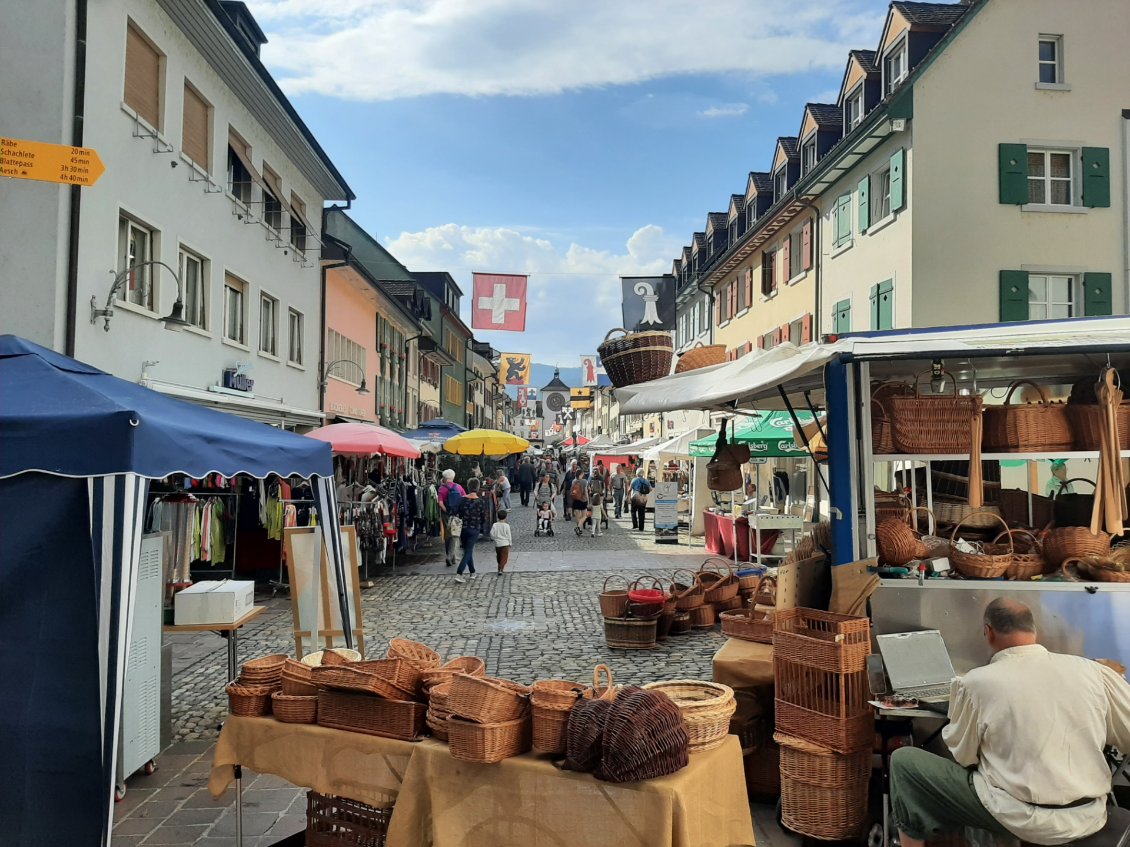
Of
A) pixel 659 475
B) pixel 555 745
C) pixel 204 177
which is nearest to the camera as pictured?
pixel 555 745

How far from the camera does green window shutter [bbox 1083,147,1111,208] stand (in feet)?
57.4

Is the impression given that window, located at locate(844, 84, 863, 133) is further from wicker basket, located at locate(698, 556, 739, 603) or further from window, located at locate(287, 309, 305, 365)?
wicker basket, located at locate(698, 556, 739, 603)

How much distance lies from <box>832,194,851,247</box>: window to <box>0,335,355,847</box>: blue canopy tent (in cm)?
1879

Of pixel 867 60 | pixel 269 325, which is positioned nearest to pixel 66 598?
pixel 269 325

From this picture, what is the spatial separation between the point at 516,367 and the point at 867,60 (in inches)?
1590

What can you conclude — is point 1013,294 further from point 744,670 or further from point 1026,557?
point 744,670

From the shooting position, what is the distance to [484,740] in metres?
3.53

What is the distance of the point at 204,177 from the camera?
13.9 meters

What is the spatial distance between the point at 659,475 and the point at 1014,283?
13629 mm

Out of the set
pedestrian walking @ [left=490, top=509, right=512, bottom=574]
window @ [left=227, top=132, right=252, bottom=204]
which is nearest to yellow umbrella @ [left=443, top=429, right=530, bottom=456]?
pedestrian walking @ [left=490, top=509, right=512, bottom=574]

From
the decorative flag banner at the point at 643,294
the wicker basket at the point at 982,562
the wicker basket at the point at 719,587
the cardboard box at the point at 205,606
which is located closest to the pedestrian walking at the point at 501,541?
the decorative flag banner at the point at 643,294

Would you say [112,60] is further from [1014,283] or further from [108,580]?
[1014,283]

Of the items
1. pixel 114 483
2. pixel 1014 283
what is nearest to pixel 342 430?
pixel 114 483

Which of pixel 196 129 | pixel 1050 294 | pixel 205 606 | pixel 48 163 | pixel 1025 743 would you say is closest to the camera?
pixel 1025 743
